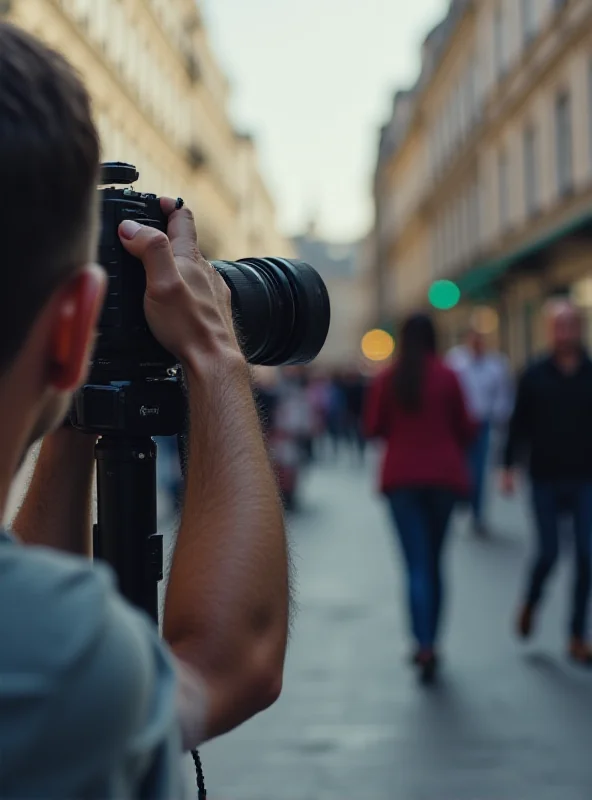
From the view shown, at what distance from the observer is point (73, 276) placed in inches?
39.2

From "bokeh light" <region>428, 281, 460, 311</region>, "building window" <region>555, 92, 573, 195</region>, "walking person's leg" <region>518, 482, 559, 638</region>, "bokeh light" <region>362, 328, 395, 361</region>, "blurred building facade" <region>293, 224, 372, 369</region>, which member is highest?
"blurred building facade" <region>293, 224, 372, 369</region>

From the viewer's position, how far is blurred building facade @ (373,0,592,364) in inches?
883

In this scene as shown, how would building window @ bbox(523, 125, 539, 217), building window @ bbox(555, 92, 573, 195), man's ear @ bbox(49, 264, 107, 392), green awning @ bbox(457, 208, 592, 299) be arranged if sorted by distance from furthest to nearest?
building window @ bbox(523, 125, 539, 217) < building window @ bbox(555, 92, 573, 195) < green awning @ bbox(457, 208, 592, 299) < man's ear @ bbox(49, 264, 107, 392)

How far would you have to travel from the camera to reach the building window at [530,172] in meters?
27.2

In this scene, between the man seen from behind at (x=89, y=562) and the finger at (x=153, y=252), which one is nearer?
the man seen from behind at (x=89, y=562)

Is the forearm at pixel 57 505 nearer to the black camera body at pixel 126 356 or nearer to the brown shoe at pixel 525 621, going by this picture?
the black camera body at pixel 126 356

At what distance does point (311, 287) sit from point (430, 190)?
150 feet

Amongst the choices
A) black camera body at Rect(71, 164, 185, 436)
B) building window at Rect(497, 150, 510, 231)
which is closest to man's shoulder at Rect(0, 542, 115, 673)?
black camera body at Rect(71, 164, 185, 436)

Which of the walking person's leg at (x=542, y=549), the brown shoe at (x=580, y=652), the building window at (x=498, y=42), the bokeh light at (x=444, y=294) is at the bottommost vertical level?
the brown shoe at (x=580, y=652)

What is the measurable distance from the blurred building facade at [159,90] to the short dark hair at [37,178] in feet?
34.1

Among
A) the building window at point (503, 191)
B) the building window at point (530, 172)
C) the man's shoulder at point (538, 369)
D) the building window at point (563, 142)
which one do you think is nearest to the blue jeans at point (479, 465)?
the man's shoulder at point (538, 369)

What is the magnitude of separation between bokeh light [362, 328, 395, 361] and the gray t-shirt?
54804 mm

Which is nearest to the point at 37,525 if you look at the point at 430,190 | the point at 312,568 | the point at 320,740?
the point at 320,740

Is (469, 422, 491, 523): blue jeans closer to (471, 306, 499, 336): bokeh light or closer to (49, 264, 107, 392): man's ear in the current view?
(49, 264, 107, 392): man's ear
